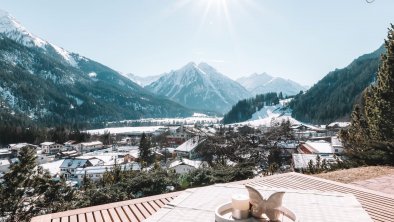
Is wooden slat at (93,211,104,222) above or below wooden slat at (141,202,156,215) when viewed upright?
below

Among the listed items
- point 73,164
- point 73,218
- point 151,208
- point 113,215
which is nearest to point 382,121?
point 151,208

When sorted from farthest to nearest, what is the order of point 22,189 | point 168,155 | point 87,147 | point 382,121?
point 87,147
point 168,155
point 382,121
point 22,189

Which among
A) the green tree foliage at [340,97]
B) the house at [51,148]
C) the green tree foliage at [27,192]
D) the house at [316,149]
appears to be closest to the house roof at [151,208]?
the green tree foliage at [27,192]

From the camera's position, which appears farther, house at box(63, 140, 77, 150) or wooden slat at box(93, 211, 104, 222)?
house at box(63, 140, 77, 150)

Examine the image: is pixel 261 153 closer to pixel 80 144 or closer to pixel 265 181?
pixel 265 181

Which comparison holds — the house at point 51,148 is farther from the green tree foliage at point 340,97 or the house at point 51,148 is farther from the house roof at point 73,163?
the green tree foliage at point 340,97

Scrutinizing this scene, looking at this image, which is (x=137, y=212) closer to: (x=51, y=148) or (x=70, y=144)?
(x=51, y=148)

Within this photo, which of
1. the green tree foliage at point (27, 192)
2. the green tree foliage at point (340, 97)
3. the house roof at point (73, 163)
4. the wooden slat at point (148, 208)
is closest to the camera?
the wooden slat at point (148, 208)

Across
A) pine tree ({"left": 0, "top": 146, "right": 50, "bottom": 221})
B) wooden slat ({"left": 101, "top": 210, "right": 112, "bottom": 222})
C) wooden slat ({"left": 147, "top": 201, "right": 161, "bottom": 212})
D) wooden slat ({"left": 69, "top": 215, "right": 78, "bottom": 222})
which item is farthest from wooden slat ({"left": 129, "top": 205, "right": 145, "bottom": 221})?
pine tree ({"left": 0, "top": 146, "right": 50, "bottom": 221})

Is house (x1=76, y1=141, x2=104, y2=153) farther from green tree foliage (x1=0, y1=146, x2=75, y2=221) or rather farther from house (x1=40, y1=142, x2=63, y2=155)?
green tree foliage (x1=0, y1=146, x2=75, y2=221)

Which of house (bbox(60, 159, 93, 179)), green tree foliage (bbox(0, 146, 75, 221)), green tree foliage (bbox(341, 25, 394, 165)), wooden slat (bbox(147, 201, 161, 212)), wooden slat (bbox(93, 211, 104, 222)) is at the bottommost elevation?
house (bbox(60, 159, 93, 179))

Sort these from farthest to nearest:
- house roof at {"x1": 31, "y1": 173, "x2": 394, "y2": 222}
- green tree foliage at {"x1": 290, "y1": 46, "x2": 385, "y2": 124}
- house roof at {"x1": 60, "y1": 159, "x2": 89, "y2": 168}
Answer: green tree foliage at {"x1": 290, "y1": 46, "x2": 385, "y2": 124}, house roof at {"x1": 60, "y1": 159, "x2": 89, "y2": 168}, house roof at {"x1": 31, "y1": 173, "x2": 394, "y2": 222}

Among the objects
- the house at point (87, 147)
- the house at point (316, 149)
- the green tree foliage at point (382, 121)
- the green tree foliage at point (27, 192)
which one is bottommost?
the house at point (87, 147)

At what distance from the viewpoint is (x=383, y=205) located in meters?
6.04
